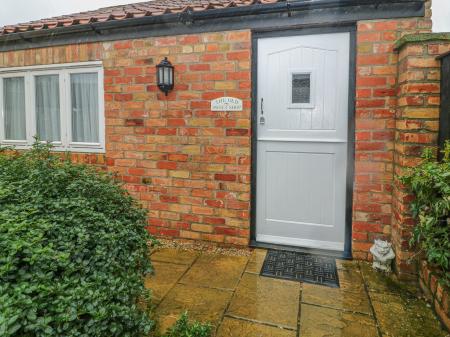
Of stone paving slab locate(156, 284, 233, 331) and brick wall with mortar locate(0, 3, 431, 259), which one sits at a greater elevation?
brick wall with mortar locate(0, 3, 431, 259)

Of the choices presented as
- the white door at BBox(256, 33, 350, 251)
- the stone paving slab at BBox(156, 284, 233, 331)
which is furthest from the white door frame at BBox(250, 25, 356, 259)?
the stone paving slab at BBox(156, 284, 233, 331)

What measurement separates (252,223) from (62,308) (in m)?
2.63

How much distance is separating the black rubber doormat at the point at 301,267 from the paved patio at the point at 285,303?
8cm

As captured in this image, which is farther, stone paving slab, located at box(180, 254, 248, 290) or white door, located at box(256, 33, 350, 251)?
white door, located at box(256, 33, 350, 251)

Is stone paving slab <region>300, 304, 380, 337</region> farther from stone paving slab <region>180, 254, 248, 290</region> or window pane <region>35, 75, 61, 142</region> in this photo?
window pane <region>35, 75, 61, 142</region>

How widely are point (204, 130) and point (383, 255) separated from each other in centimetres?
224

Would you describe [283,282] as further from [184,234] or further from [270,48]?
[270,48]

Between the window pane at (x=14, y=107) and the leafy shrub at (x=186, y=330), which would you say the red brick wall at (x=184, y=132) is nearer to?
the window pane at (x=14, y=107)

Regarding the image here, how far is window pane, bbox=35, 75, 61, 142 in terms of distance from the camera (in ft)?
15.0

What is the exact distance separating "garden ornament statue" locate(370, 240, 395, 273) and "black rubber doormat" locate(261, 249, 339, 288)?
1.31 ft

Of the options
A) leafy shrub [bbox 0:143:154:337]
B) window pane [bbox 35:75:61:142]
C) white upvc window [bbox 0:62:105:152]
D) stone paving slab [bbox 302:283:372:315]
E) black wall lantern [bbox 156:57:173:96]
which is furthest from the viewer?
window pane [bbox 35:75:61:142]

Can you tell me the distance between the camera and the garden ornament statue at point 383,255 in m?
2.97

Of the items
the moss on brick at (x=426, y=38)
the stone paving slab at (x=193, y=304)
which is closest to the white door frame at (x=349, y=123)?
the moss on brick at (x=426, y=38)

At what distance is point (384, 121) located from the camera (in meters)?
3.10
